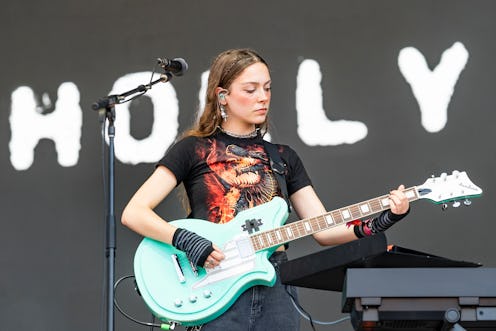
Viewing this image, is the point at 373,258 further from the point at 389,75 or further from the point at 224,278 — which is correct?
the point at 389,75

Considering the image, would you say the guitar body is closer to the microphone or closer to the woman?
the woman

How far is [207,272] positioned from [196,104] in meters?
1.44

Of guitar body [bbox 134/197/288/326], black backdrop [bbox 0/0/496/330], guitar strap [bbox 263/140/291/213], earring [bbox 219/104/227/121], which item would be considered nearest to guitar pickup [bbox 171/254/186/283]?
guitar body [bbox 134/197/288/326]

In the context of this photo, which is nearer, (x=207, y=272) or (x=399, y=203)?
(x=399, y=203)

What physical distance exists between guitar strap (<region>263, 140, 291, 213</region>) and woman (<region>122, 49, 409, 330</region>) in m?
0.02

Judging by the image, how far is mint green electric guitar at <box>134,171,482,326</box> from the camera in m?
2.92

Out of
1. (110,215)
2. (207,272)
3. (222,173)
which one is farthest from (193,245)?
(110,215)

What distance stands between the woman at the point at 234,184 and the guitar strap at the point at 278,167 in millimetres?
15

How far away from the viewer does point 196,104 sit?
4.28m

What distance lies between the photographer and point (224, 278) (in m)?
2.96

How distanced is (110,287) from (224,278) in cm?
53

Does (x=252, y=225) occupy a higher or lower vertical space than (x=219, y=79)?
lower

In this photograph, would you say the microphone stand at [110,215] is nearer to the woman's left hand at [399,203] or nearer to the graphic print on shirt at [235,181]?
the graphic print on shirt at [235,181]

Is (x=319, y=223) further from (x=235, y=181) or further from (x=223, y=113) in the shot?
(x=223, y=113)
